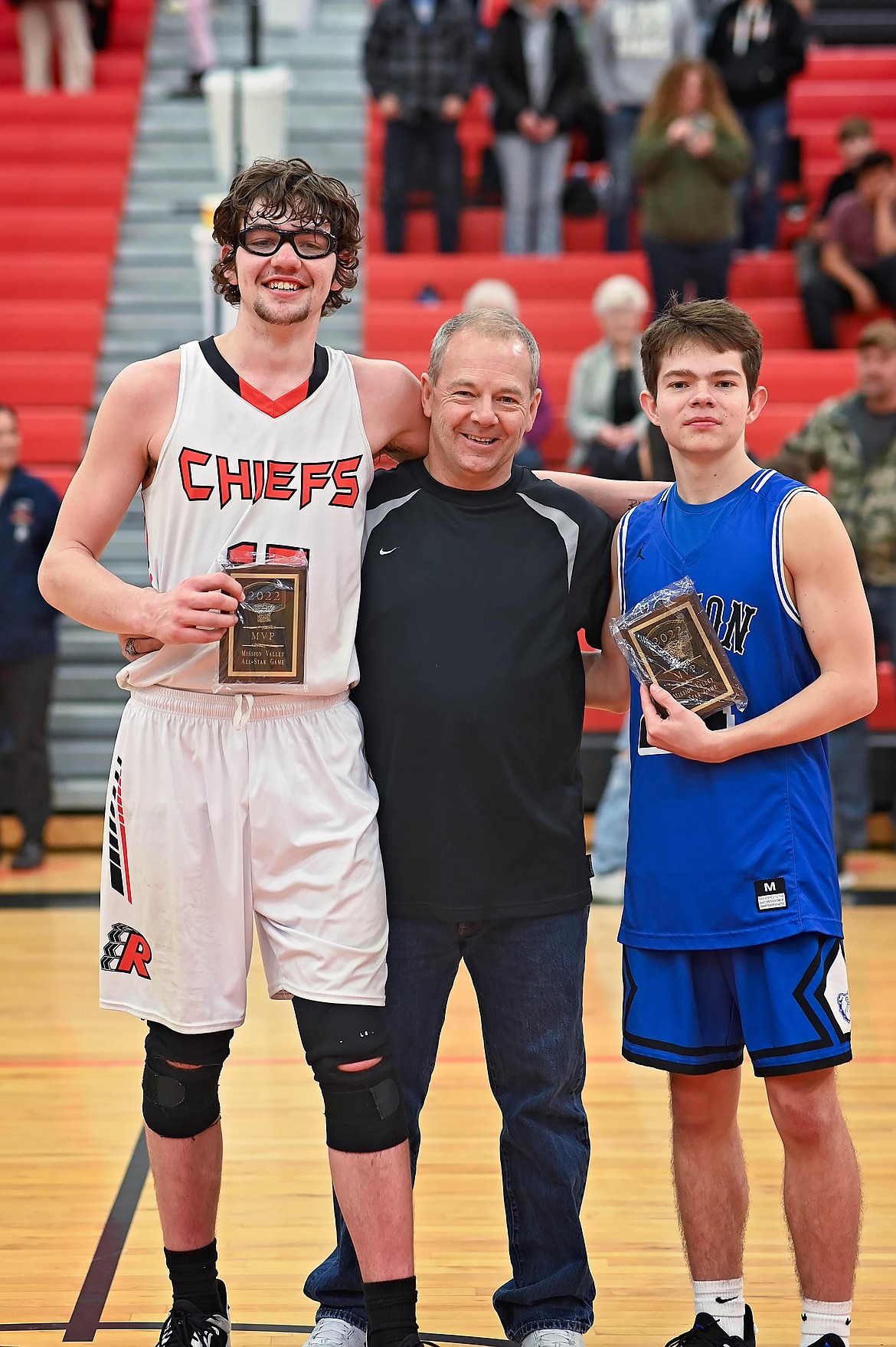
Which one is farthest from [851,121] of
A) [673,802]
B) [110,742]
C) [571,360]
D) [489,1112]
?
[673,802]

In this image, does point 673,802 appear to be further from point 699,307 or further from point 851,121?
point 851,121

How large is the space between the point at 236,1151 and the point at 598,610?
178 cm

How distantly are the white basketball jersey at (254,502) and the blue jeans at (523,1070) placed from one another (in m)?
0.50

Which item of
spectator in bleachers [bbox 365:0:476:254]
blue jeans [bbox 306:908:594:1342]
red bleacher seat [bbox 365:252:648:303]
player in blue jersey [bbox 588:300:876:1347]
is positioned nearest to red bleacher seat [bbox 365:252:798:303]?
red bleacher seat [bbox 365:252:648:303]

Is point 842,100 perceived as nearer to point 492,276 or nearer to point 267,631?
point 492,276

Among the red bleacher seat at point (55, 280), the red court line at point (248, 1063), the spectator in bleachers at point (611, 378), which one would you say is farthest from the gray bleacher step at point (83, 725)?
the red court line at point (248, 1063)

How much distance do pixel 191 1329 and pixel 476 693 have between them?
1165 mm

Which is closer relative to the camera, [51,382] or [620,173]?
[51,382]

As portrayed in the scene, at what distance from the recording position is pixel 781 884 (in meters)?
2.47

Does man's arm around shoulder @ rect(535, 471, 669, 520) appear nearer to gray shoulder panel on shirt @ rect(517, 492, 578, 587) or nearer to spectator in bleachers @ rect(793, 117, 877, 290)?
gray shoulder panel on shirt @ rect(517, 492, 578, 587)

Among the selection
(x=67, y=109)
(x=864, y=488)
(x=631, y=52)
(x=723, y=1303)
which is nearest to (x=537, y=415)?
(x=864, y=488)

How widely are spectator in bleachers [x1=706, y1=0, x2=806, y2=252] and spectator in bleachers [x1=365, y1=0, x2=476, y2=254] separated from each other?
1.48 meters

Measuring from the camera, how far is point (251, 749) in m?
2.54

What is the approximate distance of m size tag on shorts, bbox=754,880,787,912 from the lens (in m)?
2.47
